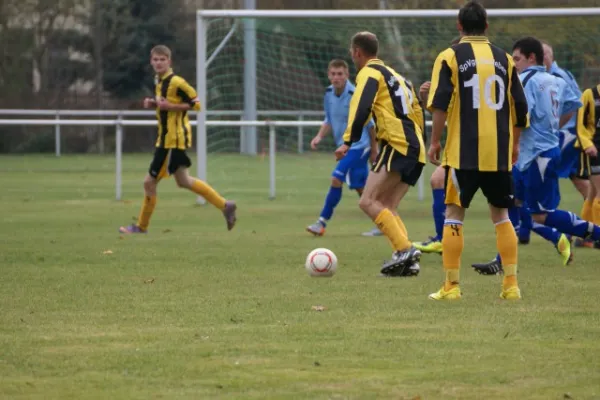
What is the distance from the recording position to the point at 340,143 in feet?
47.0

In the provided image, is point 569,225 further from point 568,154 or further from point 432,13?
point 432,13

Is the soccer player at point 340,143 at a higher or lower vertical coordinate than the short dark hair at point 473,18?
lower

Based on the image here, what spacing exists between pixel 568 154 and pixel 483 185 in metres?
4.83

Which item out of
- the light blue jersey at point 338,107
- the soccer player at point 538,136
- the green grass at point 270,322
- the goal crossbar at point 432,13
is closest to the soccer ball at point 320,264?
the green grass at point 270,322

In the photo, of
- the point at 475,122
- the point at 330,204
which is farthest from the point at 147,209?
the point at 475,122

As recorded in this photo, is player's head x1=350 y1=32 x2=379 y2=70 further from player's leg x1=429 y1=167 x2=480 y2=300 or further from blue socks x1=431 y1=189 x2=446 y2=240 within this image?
blue socks x1=431 y1=189 x2=446 y2=240

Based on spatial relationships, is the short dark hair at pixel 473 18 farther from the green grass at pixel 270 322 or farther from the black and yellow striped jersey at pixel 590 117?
the black and yellow striped jersey at pixel 590 117

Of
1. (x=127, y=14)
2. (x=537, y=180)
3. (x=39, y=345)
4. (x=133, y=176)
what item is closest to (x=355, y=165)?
(x=537, y=180)

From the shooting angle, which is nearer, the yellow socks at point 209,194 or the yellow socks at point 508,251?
the yellow socks at point 508,251

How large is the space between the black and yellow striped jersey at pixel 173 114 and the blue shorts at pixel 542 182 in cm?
466

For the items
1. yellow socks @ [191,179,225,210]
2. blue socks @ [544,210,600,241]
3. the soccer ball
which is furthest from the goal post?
the soccer ball

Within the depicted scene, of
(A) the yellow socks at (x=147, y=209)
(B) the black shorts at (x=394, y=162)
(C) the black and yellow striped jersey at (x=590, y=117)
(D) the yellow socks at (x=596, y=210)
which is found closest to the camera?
(B) the black shorts at (x=394, y=162)

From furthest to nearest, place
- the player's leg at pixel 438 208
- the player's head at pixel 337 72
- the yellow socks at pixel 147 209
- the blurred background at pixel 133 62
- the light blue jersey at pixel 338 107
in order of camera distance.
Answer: the blurred background at pixel 133 62 < the light blue jersey at pixel 338 107 < the player's head at pixel 337 72 < the yellow socks at pixel 147 209 < the player's leg at pixel 438 208

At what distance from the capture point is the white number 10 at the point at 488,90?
27.0ft
